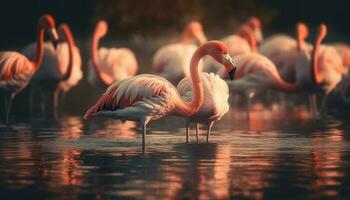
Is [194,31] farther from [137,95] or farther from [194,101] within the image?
[137,95]

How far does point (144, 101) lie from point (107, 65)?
25.9 feet

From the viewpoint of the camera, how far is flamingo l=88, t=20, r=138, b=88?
71.6 feet

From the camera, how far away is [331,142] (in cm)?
1560

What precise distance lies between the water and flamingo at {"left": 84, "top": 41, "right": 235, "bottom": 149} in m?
0.38

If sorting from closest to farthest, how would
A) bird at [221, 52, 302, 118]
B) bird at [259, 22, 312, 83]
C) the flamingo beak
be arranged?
the flamingo beak → bird at [221, 52, 302, 118] → bird at [259, 22, 312, 83]

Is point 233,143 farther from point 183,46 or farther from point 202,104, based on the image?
point 183,46

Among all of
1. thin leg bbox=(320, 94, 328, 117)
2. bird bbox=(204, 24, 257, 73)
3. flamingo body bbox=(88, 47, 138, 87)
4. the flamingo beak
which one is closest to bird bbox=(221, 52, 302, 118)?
thin leg bbox=(320, 94, 328, 117)

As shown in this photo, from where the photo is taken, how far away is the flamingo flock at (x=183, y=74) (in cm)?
1495

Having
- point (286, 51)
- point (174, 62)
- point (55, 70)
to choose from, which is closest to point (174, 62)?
point (174, 62)

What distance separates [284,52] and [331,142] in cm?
917

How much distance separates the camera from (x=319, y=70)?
21719 mm

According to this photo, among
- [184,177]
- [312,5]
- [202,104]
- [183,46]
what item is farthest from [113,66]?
[312,5]

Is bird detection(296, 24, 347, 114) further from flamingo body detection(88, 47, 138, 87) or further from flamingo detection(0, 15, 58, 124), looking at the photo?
flamingo detection(0, 15, 58, 124)

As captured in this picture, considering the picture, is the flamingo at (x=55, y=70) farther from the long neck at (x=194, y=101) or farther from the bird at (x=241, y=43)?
the long neck at (x=194, y=101)
